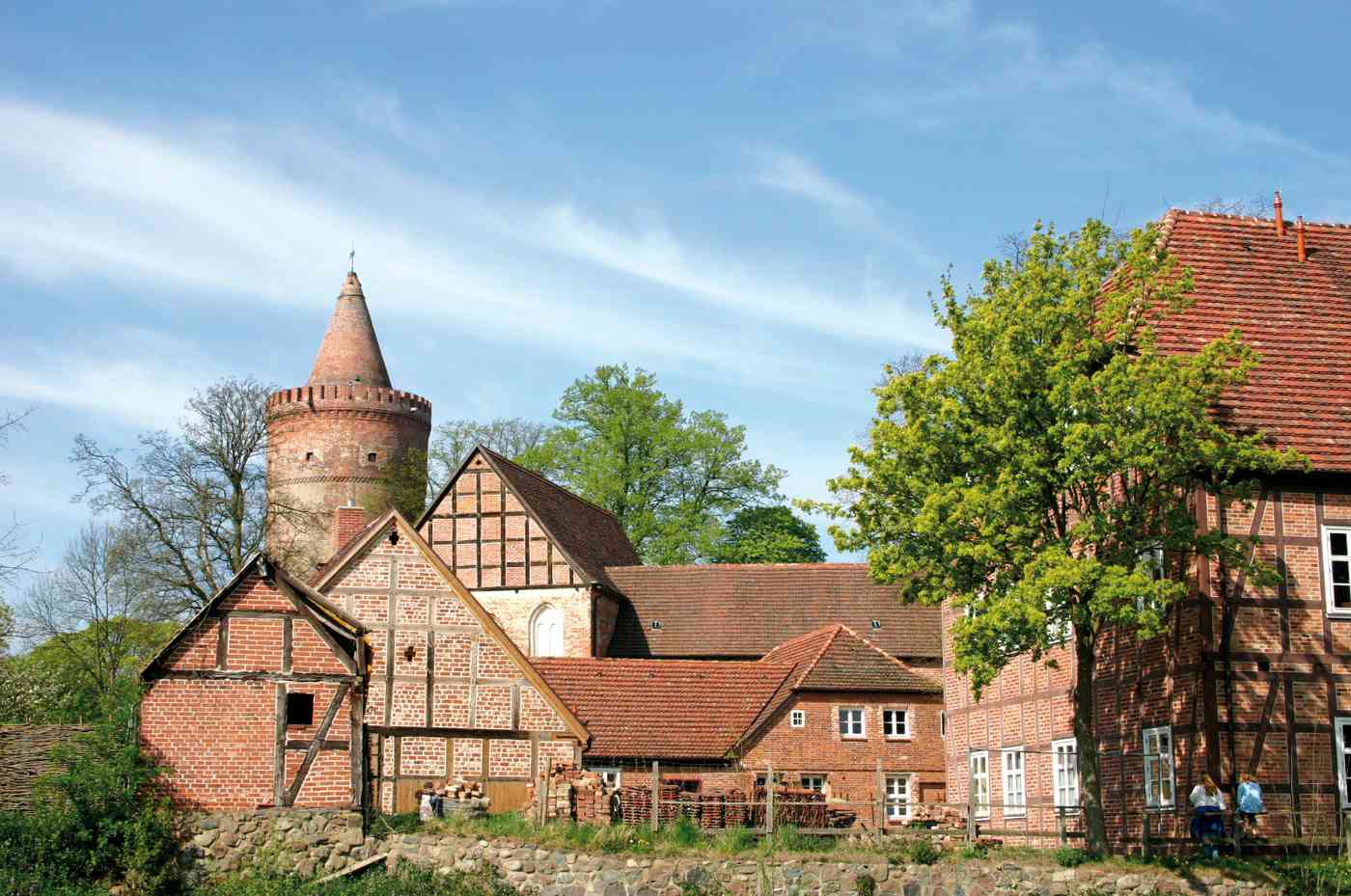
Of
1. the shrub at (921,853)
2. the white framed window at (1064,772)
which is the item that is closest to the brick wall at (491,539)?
the white framed window at (1064,772)

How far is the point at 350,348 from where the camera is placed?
65.6 m

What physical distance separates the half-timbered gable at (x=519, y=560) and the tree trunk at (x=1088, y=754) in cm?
2194

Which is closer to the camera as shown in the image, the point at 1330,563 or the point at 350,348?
the point at 1330,563

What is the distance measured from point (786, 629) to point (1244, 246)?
2043 cm

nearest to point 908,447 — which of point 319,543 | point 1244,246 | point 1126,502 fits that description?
point 1126,502

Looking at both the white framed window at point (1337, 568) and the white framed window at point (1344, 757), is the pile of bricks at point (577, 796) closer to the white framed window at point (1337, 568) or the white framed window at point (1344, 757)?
the white framed window at point (1344, 757)

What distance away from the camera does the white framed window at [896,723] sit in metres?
36.6

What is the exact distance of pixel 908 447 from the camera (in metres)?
21.9

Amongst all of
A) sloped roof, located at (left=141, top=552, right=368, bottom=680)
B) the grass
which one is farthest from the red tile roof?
the grass

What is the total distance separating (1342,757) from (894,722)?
48.9ft

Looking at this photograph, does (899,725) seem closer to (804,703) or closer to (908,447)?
(804,703)

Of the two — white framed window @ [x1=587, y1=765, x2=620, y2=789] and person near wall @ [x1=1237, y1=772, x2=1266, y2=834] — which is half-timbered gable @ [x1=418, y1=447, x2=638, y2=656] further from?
person near wall @ [x1=1237, y1=772, x2=1266, y2=834]

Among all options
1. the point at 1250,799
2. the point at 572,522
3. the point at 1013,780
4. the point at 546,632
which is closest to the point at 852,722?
the point at 1013,780

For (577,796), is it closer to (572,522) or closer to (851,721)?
(851,721)
